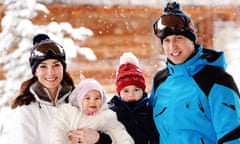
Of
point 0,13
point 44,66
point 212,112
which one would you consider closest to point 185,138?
point 212,112

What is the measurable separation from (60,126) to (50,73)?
351 mm

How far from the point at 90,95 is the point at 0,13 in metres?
4.79

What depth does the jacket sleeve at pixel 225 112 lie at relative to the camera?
317 centimetres

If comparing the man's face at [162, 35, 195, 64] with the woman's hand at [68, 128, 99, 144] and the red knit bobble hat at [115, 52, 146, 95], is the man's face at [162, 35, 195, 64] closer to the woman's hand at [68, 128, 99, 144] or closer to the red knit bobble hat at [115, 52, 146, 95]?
the red knit bobble hat at [115, 52, 146, 95]

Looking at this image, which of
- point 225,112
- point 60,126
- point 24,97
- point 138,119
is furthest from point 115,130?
point 225,112

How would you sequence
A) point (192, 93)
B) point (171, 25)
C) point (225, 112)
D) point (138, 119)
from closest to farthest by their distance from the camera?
point (225, 112)
point (192, 93)
point (171, 25)
point (138, 119)

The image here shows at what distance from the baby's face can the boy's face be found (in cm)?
27

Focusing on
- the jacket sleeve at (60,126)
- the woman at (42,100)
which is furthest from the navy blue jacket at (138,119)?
the jacket sleeve at (60,126)

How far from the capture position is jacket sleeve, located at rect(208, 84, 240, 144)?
3170 millimetres

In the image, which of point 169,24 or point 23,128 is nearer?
point 23,128

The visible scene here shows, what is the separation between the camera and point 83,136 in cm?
339

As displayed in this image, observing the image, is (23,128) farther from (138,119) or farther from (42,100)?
(138,119)

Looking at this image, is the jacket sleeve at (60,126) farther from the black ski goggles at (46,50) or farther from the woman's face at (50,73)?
the black ski goggles at (46,50)

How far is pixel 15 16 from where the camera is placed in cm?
718
